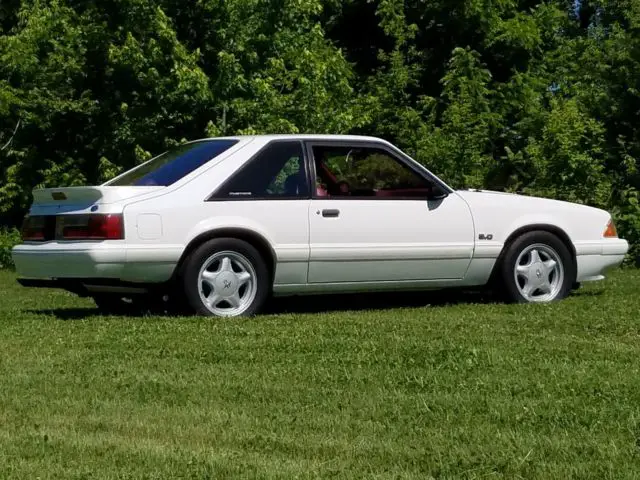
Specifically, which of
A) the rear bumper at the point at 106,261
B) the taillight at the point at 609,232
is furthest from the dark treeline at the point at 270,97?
the rear bumper at the point at 106,261

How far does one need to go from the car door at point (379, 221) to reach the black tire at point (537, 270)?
38cm

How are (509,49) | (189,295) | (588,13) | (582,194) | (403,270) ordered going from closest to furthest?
(189,295), (403,270), (582,194), (509,49), (588,13)

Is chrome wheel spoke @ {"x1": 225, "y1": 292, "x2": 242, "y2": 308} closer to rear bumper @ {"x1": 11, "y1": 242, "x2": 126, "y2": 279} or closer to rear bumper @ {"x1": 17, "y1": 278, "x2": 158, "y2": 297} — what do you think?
rear bumper @ {"x1": 17, "y1": 278, "x2": 158, "y2": 297}

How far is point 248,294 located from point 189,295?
1.73 ft

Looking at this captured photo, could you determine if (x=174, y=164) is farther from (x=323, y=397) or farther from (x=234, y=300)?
(x=323, y=397)

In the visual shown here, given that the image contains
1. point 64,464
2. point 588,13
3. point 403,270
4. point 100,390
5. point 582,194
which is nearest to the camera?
point 64,464

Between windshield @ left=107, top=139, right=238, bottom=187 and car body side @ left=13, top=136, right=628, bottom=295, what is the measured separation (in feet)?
0.44

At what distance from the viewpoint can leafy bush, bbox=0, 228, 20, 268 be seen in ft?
74.5

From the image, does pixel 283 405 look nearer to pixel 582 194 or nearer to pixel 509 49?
pixel 582 194

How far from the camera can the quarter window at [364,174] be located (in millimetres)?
11047

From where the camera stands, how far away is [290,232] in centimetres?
1059

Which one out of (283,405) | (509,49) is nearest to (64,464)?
(283,405)

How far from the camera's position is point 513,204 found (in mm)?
11547

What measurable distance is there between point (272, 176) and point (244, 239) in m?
0.62
